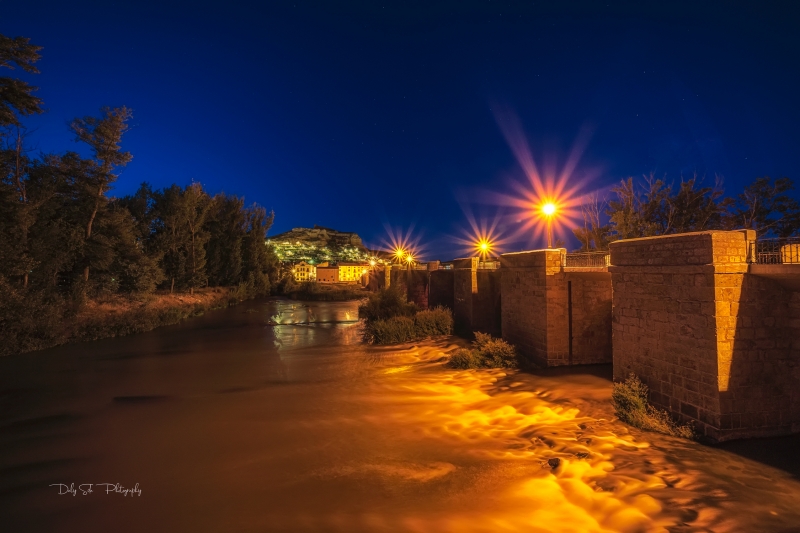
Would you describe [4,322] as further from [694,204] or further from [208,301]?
[694,204]

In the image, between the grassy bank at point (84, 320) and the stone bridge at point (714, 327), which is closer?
the stone bridge at point (714, 327)

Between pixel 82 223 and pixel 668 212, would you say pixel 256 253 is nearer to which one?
pixel 82 223

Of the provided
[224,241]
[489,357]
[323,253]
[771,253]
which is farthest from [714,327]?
[323,253]

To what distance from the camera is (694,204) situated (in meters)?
22.0

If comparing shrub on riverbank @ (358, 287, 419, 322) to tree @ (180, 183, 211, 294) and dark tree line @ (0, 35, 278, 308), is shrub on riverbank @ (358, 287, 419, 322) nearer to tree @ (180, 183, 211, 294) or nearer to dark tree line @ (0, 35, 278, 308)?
dark tree line @ (0, 35, 278, 308)

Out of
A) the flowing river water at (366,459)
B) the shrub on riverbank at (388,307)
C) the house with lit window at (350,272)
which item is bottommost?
the flowing river water at (366,459)

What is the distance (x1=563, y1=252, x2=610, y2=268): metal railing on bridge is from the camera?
428 inches

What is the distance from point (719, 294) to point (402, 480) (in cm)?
588

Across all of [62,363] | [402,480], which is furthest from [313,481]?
[62,363]

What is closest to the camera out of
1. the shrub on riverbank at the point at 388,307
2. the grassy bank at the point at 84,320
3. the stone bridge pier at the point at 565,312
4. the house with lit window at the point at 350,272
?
the stone bridge pier at the point at 565,312

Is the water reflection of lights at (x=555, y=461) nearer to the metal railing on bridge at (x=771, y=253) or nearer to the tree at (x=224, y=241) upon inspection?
the metal railing on bridge at (x=771, y=253)

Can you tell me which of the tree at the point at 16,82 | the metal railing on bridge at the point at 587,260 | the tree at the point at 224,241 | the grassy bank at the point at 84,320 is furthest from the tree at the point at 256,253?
the metal railing on bridge at the point at 587,260

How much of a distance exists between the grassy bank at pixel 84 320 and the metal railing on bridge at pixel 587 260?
20.6 m

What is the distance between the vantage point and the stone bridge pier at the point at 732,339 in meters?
6.55
